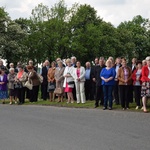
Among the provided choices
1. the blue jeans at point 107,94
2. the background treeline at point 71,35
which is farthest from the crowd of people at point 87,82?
the background treeline at point 71,35

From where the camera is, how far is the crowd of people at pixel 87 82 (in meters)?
15.5

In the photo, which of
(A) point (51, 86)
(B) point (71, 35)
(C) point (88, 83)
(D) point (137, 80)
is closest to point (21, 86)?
(A) point (51, 86)

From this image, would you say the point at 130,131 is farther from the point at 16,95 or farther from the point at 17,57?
the point at 17,57

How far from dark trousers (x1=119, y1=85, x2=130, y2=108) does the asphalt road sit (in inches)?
35.6

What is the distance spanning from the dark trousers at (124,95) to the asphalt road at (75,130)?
0.90m

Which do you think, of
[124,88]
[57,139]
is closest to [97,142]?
[57,139]

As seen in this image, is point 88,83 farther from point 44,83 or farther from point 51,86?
point 44,83

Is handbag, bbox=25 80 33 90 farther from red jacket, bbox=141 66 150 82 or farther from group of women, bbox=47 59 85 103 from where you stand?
red jacket, bbox=141 66 150 82

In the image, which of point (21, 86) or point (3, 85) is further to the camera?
point (3, 85)

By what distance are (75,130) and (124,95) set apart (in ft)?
17.7

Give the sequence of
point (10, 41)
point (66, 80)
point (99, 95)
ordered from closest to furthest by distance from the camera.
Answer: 1. point (99, 95)
2. point (66, 80)
3. point (10, 41)

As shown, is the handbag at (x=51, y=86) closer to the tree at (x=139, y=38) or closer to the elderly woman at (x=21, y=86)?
the elderly woman at (x=21, y=86)

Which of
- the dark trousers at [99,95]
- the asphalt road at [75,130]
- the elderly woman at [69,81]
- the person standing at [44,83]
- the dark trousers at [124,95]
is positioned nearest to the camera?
the asphalt road at [75,130]

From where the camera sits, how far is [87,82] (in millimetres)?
19219
